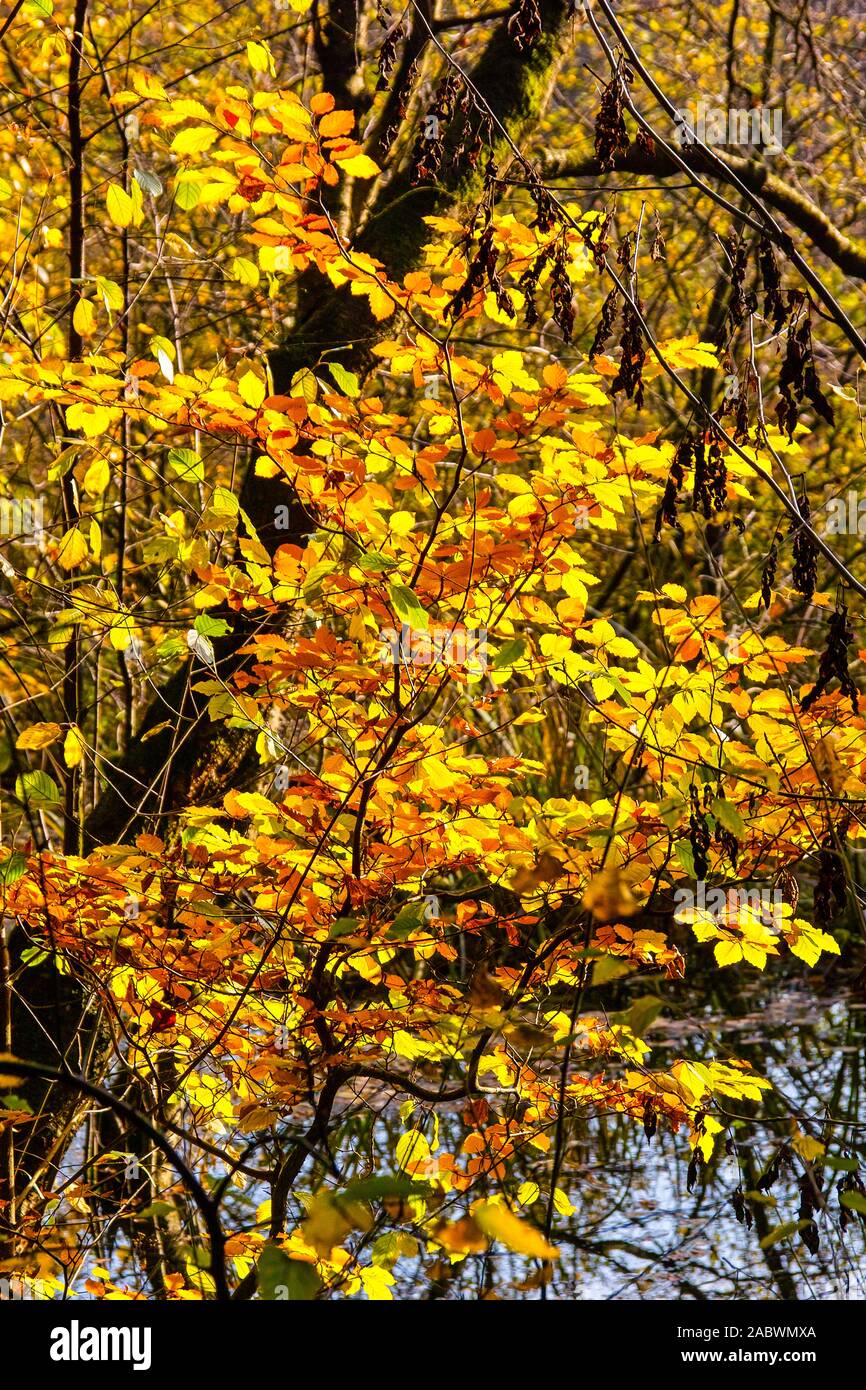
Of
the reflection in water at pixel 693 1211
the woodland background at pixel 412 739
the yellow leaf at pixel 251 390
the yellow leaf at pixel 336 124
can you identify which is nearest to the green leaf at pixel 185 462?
the woodland background at pixel 412 739

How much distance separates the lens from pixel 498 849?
6.91ft

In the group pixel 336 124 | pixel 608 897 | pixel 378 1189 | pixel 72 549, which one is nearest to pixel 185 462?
pixel 72 549

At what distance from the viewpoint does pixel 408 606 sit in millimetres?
1525

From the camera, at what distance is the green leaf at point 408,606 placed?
1.50 m

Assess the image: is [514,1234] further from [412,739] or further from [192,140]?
[192,140]

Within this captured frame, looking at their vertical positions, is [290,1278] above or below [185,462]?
below

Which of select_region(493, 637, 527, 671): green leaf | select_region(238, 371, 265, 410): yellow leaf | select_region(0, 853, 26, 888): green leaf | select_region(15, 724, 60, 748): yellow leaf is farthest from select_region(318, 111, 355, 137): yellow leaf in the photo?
select_region(0, 853, 26, 888): green leaf

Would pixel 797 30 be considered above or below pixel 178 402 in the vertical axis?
above

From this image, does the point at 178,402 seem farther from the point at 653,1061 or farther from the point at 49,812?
the point at 653,1061

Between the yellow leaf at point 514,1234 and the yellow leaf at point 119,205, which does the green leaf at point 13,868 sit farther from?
the yellow leaf at point 514,1234

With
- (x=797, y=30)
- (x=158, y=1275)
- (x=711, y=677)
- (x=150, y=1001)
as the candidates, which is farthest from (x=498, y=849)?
(x=797, y=30)

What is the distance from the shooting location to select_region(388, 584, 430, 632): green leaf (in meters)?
1.50

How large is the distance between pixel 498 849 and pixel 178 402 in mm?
954

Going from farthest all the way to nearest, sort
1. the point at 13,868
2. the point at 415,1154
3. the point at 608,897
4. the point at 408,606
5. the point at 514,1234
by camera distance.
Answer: the point at 415,1154, the point at 13,868, the point at 408,606, the point at 608,897, the point at 514,1234
